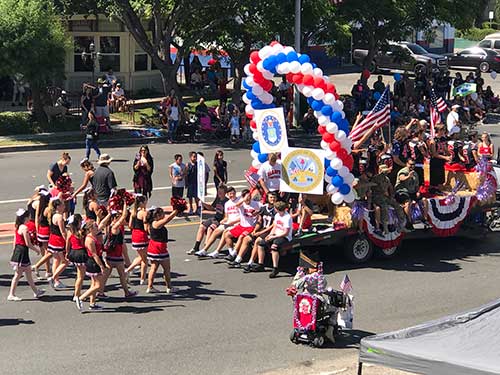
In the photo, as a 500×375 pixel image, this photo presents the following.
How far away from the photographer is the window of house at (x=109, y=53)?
122ft

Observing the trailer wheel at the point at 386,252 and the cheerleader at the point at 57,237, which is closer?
the cheerleader at the point at 57,237

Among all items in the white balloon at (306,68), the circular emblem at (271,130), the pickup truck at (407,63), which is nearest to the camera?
the white balloon at (306,68)

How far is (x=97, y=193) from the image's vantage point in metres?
17.7

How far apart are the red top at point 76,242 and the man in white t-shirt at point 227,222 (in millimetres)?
3692

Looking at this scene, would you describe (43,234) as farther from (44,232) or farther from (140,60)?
(140,60)

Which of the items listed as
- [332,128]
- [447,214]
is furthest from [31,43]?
[447,214]

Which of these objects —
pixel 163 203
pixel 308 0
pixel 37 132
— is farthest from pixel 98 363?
pixel 308 0

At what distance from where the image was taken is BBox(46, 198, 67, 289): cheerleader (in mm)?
14703

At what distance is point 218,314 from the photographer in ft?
46.4

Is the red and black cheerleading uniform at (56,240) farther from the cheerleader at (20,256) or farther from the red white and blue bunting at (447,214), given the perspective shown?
the red white and blue bunting at (447,214)

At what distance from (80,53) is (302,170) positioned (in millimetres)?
21806

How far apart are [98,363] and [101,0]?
20.6 metres

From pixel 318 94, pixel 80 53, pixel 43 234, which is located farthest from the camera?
pixel 80 53

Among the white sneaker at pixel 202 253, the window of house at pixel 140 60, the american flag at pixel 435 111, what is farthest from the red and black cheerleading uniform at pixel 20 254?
the window of house at pixel 140 60
